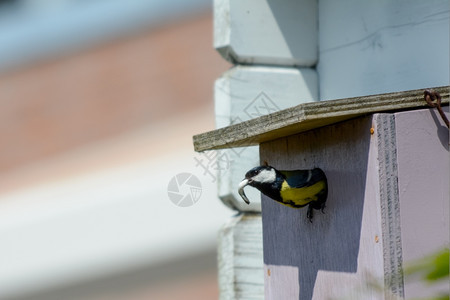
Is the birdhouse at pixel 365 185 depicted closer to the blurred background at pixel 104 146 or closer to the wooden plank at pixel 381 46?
the wooden plank at pixel 381 46

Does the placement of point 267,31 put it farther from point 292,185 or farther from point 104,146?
point 104,146

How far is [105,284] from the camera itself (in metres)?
4.30

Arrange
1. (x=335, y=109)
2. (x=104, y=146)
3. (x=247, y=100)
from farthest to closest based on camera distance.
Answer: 1. (x=104, y=146)
2. (x=247, y=100)
3. (x=335, y=109)

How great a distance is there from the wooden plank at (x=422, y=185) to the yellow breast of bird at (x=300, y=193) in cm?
15

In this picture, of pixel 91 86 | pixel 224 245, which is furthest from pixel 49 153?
pixel 224 245

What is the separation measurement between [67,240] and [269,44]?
2471 millimetres

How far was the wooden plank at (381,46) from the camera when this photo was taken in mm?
1432

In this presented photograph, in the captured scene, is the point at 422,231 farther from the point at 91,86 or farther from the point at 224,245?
the point at 91,86

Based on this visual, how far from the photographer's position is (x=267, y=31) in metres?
1.71

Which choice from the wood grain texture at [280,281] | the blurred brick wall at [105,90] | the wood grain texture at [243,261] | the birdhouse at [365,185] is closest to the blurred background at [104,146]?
the blurred brick wall at [105,90]

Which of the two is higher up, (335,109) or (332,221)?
(335,109)

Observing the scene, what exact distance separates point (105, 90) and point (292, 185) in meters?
3.80

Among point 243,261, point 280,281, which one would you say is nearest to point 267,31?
point 243,261

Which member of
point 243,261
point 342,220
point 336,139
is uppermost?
point 336,139
